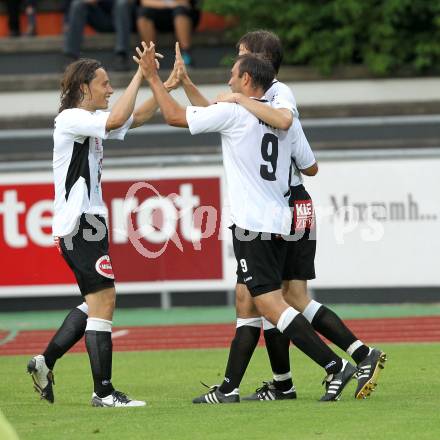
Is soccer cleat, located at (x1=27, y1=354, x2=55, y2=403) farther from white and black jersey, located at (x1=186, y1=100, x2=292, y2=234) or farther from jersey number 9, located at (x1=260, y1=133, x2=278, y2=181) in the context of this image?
jersey number 9, located at (x1=260, y1=133, x2=278, y2=181)

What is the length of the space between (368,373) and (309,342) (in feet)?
1.55

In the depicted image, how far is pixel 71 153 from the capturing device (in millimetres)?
7578


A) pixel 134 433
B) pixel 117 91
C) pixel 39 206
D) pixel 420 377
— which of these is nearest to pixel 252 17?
pixel 117 91

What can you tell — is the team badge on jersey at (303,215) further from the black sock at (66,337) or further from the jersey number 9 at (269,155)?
the black sock at (66,337)

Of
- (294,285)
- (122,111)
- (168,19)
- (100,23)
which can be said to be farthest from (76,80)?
(100,23)

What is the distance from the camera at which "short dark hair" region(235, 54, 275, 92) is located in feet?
24.0

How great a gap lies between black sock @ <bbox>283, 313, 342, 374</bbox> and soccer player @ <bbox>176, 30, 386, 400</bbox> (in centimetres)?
26

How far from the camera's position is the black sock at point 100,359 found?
751 cm

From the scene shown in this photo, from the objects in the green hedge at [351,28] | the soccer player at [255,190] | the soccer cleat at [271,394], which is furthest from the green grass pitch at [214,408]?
the green hedge at [351,28]

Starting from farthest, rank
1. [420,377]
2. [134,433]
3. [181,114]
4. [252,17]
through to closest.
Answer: [252,17] → [420,377] → [181,114] → [134,433]

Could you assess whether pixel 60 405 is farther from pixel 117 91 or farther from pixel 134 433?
pixel 117 91

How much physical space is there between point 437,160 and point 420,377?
504cm

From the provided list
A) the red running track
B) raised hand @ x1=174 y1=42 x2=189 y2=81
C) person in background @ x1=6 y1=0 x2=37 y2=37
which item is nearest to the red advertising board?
the red running track

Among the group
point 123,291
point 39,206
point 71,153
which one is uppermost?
point 71,153
